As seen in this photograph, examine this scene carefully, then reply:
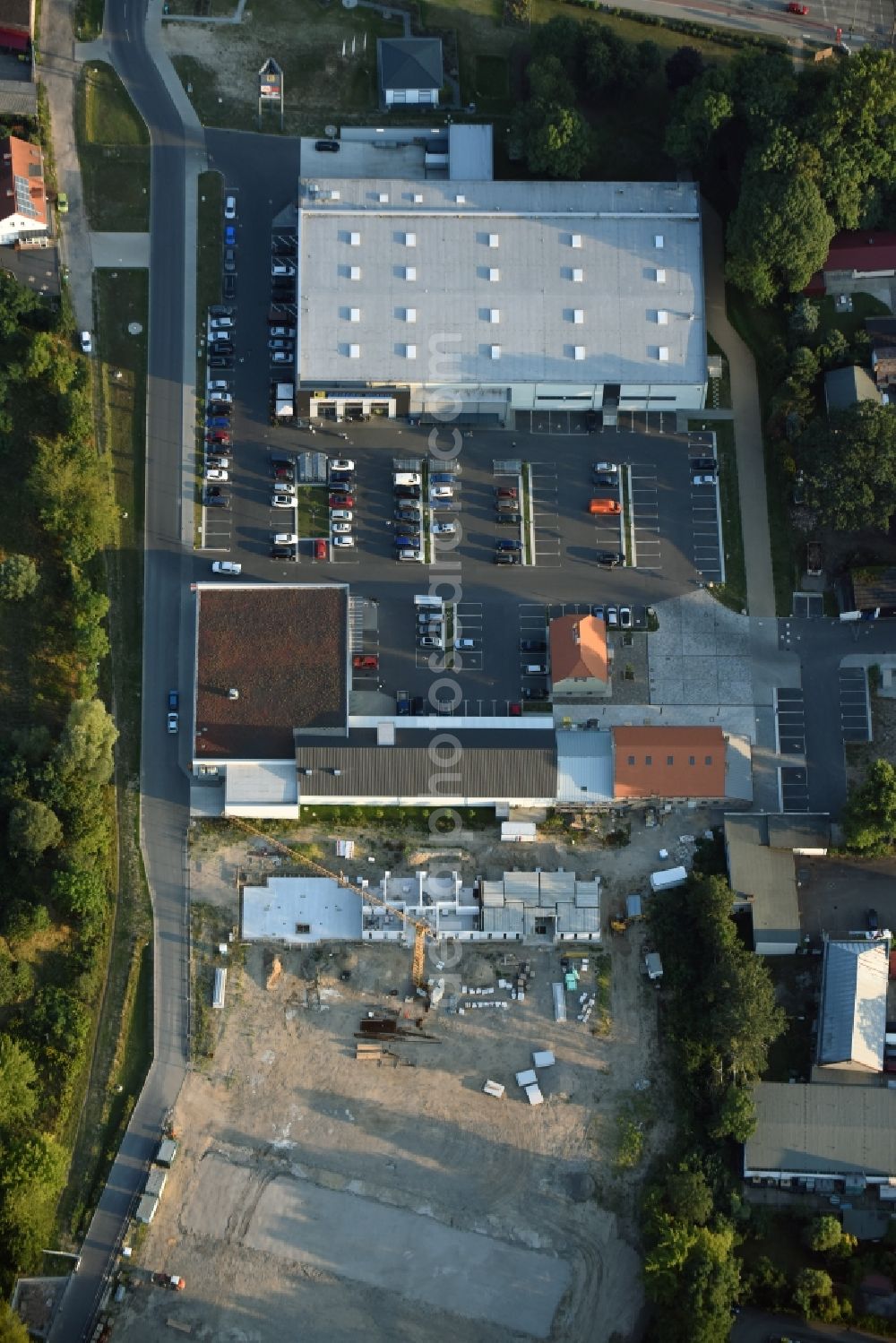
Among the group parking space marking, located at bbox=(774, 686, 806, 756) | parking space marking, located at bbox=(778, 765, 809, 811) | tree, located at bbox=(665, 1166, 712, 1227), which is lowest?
tree, located at bbox=(665, 1166, 712, 1227)

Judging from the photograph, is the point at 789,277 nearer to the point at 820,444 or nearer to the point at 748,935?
the point at 820,444

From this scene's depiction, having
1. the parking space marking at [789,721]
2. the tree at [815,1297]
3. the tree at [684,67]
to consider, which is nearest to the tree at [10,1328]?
the tree at [815,1297]

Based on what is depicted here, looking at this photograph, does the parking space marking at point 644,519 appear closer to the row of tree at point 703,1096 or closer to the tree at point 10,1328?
the row of tree at point 703,1096

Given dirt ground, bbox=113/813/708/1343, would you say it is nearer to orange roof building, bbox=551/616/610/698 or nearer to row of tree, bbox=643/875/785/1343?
row of tree, bbox=643/875/785/1343

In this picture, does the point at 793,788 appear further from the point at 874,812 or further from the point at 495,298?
the point at 495,298

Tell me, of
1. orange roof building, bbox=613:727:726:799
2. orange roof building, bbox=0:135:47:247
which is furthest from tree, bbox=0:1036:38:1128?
orange roof building, bbox=0:135:47:247

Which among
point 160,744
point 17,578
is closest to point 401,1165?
point 160,744

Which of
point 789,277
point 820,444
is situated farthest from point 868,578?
point 789,277
